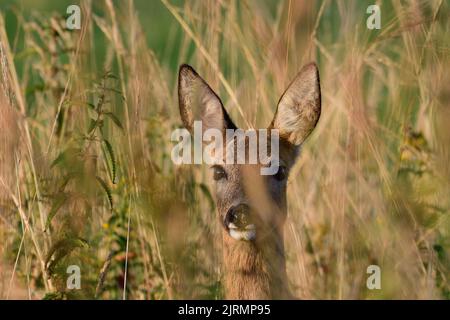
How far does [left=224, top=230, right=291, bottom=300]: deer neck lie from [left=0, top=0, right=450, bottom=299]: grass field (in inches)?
4.7

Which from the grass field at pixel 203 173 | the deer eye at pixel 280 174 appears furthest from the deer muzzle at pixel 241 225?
the deer eye at pixel 280 174

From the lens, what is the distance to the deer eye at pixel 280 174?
4663 mm

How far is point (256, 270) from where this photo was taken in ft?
15.3

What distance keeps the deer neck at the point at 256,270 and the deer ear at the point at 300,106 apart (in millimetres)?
430

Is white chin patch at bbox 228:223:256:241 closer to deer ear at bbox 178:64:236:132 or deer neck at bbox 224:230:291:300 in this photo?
deer neck at bbox 224:230:291:300

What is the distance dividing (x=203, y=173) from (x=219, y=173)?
1.12 m

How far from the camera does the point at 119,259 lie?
5.33m

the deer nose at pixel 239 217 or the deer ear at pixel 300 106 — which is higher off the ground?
the deer ear at pixel 300 106

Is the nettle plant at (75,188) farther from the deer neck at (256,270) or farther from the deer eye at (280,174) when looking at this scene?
the deer eye at (280,174)

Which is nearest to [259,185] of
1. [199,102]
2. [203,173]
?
[199,102]

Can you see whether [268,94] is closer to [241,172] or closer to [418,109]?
[418,109]

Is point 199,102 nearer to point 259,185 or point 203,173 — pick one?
point 259,185
